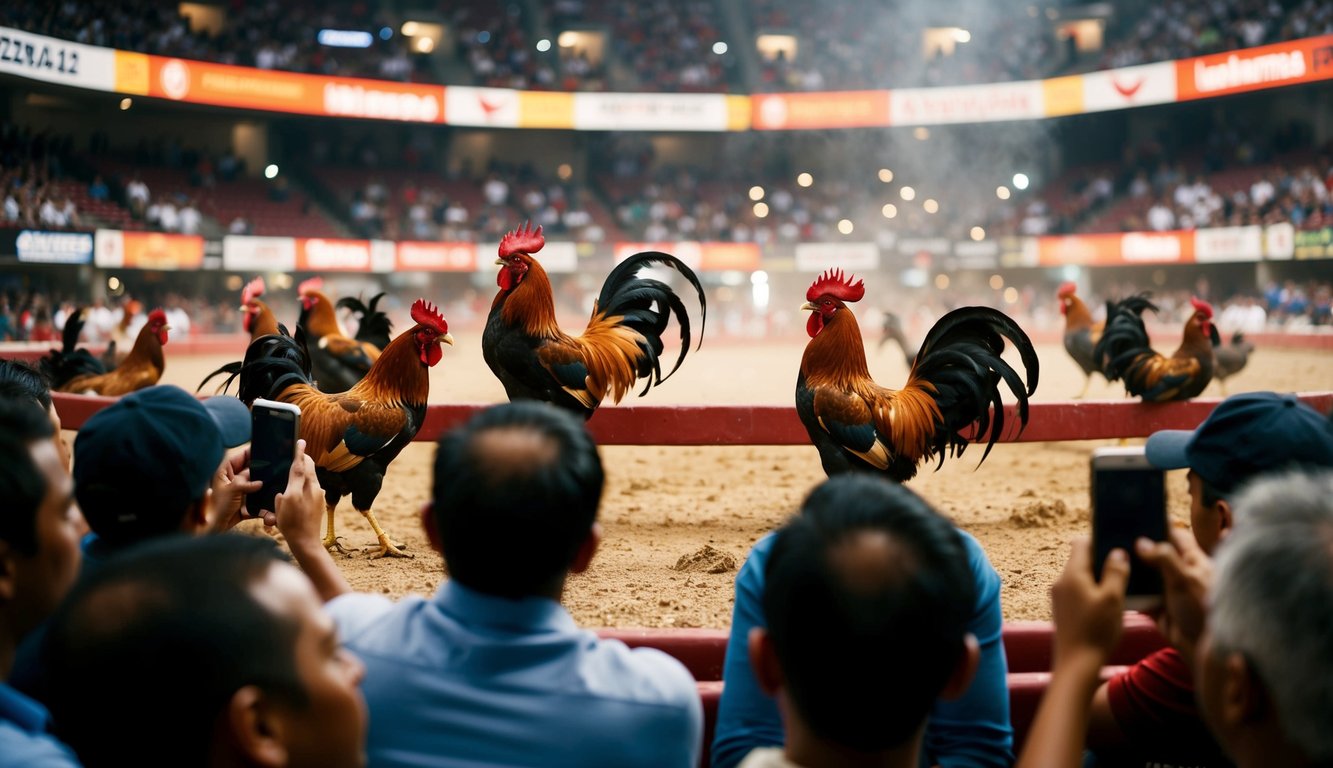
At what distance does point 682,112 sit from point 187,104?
1573cm

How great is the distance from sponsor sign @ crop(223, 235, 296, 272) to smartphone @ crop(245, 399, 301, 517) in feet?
96.1

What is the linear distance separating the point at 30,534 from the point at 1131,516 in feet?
6.04

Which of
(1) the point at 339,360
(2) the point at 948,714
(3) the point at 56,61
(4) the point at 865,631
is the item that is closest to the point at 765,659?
(4) the point at 865,631

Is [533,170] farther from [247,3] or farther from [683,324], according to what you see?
[683,324]

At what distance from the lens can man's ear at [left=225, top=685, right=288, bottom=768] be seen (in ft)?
4.26

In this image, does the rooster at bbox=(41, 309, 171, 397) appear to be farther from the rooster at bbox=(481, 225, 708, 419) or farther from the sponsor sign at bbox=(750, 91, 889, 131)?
the sponsor sign at bbox=(750, 91, 889, 131)

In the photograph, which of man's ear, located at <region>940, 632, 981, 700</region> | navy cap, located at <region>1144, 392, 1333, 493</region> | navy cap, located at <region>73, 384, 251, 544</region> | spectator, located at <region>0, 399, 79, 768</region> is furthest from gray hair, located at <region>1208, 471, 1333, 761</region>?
navy cap, located at <region>73, 384, 251, 544</region>

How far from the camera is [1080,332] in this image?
12.5m

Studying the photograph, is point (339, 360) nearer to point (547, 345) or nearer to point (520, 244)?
point (520, 244)

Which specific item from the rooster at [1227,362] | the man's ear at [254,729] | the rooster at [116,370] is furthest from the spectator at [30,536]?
the rooster at [1227,362]

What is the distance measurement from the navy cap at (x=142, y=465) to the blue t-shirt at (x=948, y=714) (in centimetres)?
116

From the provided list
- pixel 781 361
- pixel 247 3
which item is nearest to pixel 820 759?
pixel 781 361

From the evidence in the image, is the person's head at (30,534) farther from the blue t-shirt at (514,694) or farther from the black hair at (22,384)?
the black hair at (22,384)

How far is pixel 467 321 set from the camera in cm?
3328
